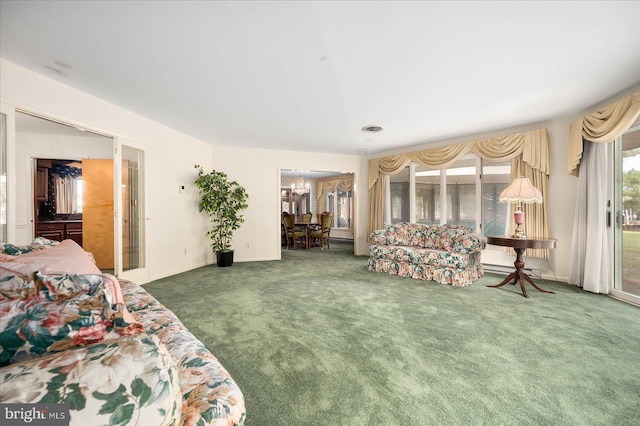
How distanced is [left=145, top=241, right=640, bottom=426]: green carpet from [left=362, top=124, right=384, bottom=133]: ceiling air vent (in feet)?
8.22

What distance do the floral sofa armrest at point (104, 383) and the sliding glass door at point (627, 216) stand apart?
4666mm

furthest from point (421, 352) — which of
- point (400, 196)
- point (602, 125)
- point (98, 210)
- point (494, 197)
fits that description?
point (98, 210)

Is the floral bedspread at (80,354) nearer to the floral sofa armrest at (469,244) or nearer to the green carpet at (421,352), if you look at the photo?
the green carpet at (421,352)

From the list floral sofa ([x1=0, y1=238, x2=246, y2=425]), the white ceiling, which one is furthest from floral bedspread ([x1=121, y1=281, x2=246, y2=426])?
the white ceiling

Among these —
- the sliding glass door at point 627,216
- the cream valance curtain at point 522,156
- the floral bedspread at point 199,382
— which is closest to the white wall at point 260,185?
the cream valance curtain at point 522,156

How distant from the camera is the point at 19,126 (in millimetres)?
4078

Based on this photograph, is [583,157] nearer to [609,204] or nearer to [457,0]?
[609,204]

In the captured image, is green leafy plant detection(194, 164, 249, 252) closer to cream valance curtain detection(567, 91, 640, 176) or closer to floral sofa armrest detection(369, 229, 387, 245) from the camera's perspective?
floral sofa armrest detection(369, 229, 387, 245)

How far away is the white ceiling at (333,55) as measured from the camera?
178 centimetres

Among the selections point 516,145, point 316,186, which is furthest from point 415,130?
point 316,186

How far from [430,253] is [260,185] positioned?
12.1 feet

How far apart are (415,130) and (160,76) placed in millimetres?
3701

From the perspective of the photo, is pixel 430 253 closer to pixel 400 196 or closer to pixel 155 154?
pixel 400 196

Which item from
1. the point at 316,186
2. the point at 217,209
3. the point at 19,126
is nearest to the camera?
the point at 19,126
